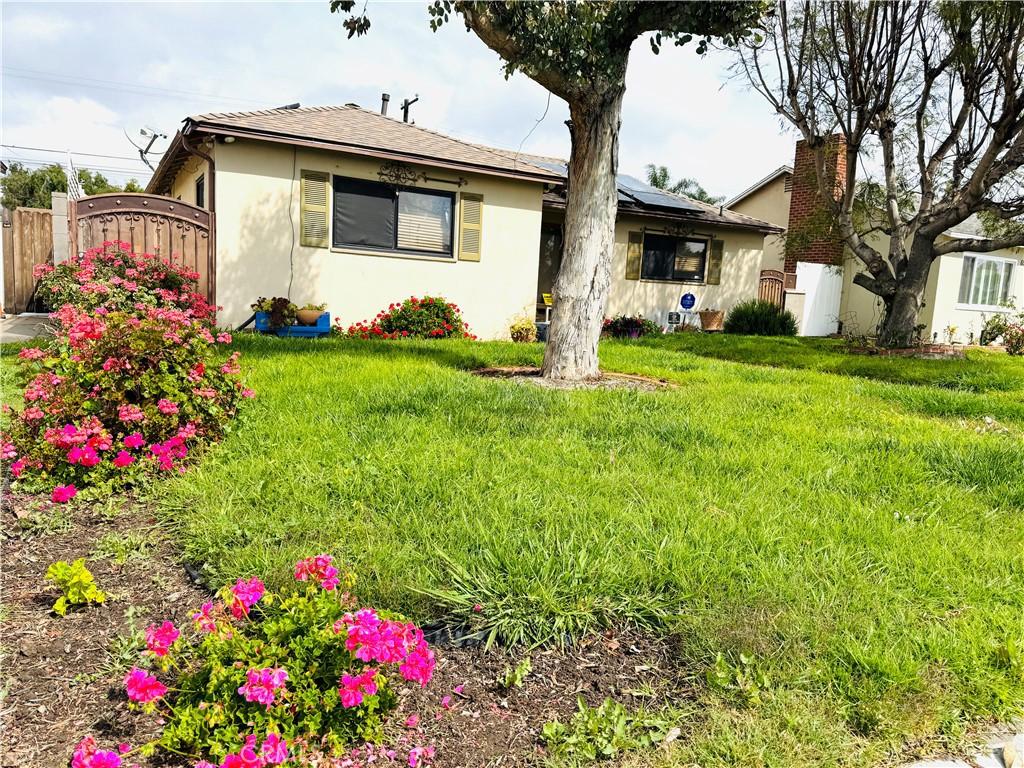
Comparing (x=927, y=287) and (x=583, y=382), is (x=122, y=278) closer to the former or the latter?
(x=583, y=382)

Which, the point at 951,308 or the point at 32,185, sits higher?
the point at 32,185

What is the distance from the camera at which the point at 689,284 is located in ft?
54.1

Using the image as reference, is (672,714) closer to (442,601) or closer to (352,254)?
(442,601)

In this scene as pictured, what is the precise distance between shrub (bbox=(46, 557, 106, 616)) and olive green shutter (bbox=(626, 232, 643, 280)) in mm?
14189

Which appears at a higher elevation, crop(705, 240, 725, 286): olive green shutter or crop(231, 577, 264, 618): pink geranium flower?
crop(705, 240, 725, 286): olive green shutter

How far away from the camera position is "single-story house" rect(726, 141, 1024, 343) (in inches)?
708

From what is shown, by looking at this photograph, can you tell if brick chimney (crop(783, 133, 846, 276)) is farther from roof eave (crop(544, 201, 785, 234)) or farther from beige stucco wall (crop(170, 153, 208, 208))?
beige stucco wall (crop(170, 153, 208, 208))

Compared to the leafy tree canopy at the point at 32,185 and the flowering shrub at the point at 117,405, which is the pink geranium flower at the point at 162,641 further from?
the leafy tree canopy at the point at 32,185

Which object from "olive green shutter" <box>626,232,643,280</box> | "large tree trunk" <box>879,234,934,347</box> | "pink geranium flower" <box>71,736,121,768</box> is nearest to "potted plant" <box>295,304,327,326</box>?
"olive green shutter" <box>626,232,643,280</box>

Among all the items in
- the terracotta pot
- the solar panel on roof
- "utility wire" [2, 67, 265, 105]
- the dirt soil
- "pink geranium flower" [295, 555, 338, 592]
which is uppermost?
"utility wire" [2, 67, 265, 105]

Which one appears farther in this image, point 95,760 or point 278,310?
point 278,310

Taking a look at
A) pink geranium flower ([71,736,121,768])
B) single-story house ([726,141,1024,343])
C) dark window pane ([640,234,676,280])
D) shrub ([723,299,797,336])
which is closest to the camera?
pink geranium flower ([71,736,121,768])

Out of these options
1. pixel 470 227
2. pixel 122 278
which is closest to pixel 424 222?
pixel 470 227

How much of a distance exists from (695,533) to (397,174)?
10122 millimetres
